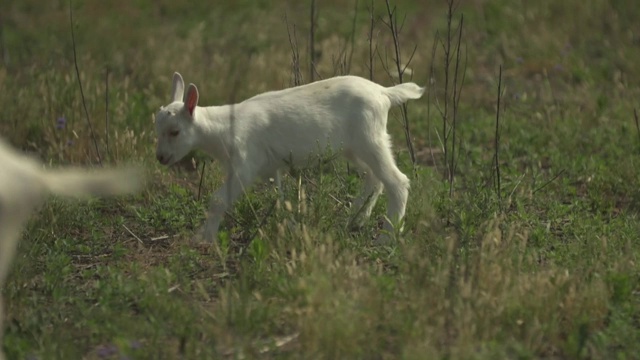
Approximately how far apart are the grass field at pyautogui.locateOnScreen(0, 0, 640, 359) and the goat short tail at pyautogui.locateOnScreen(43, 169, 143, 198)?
2.33ft

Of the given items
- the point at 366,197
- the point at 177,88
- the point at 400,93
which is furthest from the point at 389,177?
the point at 177,88

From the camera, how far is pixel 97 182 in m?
4.33

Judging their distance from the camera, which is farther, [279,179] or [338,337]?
[279,179]

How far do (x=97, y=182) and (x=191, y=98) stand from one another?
2226 millimetres

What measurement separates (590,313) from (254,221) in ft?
7.08

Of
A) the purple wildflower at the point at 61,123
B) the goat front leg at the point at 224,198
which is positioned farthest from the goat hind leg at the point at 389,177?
the purple wildflower at the point at 61,123

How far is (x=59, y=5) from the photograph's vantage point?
48.2ft

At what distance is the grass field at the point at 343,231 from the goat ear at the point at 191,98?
40 centimetres

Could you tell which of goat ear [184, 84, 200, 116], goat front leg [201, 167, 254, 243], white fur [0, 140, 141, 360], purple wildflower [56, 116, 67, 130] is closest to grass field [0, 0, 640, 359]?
purple wildflower [56, 116, 67, 130]

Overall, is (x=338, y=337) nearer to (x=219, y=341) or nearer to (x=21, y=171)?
(x=219, y=341)

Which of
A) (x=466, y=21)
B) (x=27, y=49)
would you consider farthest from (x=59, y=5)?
(x=466, y=21)

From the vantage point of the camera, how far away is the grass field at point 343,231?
4.91 m

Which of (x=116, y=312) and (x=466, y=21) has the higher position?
(x=116, y=312)

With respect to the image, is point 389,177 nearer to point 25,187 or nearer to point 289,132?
point 289,132
